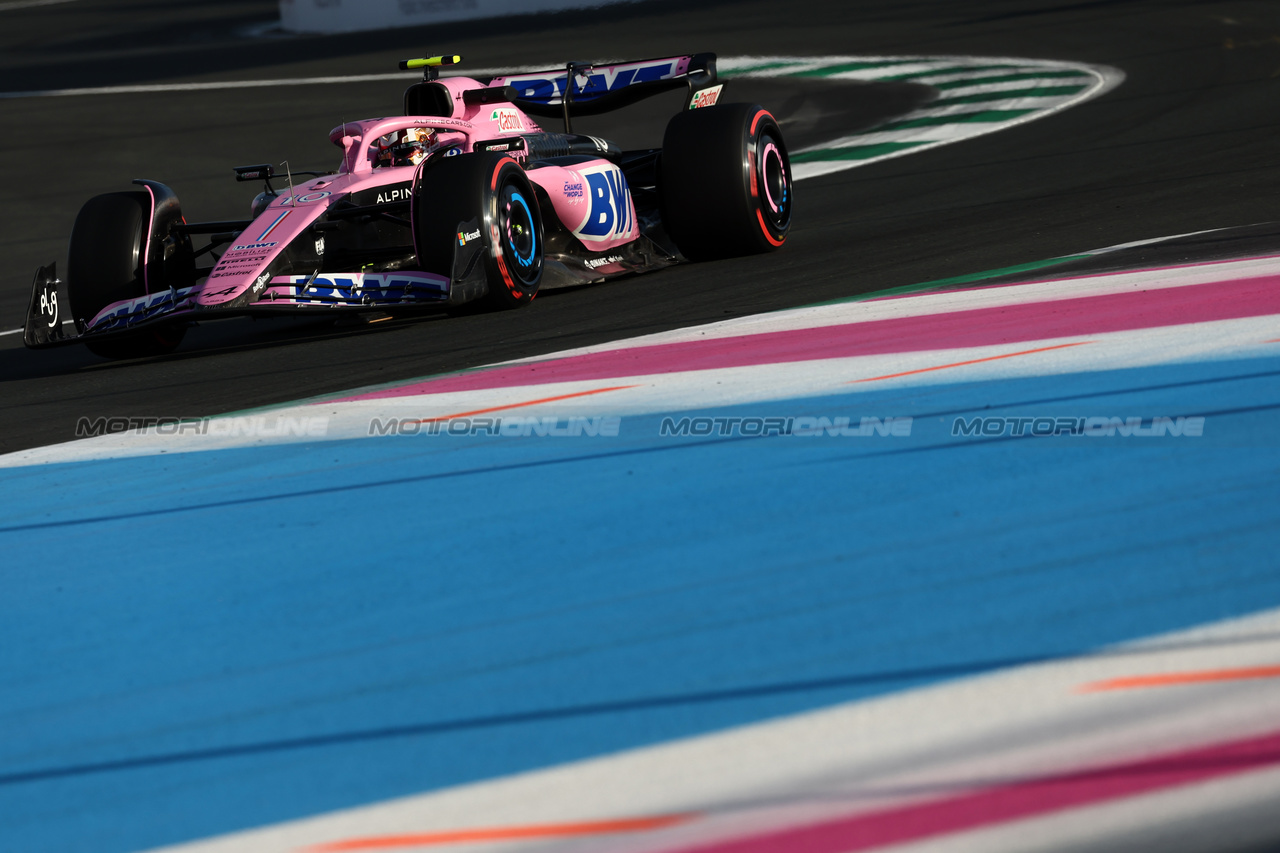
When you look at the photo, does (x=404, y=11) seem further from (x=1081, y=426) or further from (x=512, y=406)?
(x=1081, y=426)

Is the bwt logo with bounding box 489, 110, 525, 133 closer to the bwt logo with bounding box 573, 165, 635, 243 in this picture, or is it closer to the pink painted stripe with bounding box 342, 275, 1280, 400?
the bwt logo with bounding box 573, 165, 635, 243

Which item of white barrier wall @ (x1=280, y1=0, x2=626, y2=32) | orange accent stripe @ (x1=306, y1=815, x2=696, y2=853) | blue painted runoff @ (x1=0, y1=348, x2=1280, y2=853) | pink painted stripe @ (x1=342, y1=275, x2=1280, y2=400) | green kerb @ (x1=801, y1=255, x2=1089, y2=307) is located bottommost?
green kerb @ (x1=801, y1=255, x2=1089, y2=307)

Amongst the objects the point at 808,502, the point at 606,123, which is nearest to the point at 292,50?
the point at 606,123

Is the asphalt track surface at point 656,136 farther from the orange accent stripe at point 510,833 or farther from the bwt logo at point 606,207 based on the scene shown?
the orange accent stripe at point 510,833

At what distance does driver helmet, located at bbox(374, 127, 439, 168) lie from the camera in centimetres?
674

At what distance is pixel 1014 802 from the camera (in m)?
1.63

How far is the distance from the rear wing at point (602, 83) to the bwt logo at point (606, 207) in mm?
925

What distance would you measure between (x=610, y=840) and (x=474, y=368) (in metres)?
3.44

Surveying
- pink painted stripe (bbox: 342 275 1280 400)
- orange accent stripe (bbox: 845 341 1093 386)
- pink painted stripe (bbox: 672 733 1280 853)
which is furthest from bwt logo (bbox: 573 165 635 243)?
pink painted stripe (bbox: 672 733 1280 853)

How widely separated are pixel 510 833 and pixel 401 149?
5.50m

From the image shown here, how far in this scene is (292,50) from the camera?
2430 cm

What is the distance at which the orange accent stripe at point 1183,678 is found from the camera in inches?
71.0

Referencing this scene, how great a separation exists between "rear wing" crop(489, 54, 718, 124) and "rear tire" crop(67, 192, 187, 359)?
2287 mm

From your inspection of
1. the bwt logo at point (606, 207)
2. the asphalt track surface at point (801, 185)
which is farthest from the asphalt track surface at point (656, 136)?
the bwt logo at point (606, 207)
